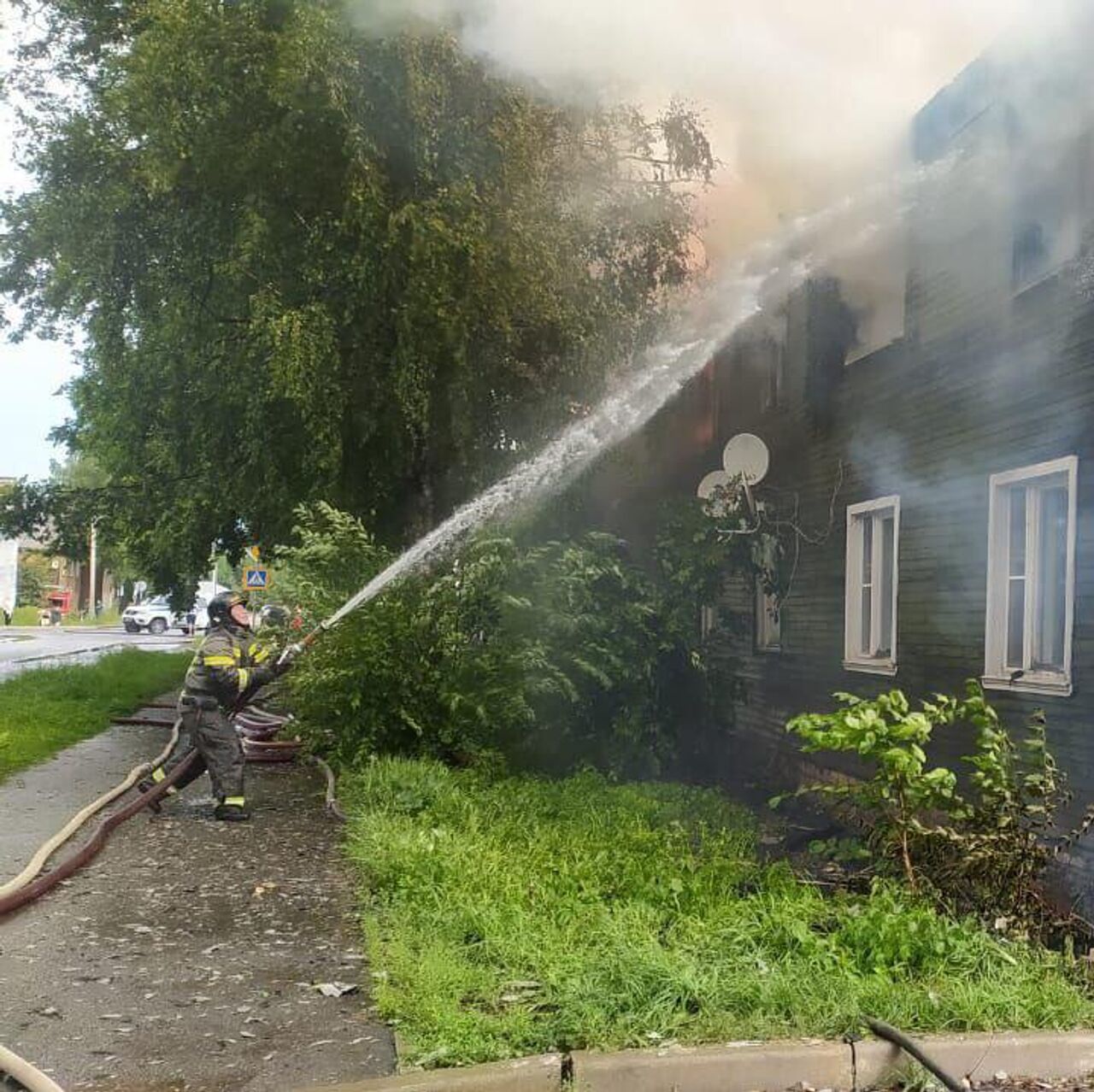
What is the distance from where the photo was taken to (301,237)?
39.9 feet

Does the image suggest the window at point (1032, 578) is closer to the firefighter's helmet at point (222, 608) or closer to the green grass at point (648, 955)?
the green grass at point (648, 955)

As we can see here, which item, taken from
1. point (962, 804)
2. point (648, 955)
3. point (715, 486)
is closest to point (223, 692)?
point (648, 955)

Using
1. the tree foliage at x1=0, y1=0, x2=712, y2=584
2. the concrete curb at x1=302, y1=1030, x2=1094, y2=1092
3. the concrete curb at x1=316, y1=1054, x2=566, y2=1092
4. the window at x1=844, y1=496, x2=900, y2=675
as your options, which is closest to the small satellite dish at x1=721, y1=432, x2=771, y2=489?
the window at x1=844, y1=496, x2=900, y2=675

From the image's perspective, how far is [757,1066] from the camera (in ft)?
12.2

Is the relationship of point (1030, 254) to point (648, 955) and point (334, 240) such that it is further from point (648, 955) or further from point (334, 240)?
point (334, 240)

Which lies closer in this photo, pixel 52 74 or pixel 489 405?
pixel 489 405

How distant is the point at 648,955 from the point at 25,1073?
2.08m

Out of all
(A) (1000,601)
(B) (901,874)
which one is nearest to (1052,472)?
(A) (1000,601)

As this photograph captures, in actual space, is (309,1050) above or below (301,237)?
below

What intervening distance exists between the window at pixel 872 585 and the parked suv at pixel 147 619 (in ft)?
142

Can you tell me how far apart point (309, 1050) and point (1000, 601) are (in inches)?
221

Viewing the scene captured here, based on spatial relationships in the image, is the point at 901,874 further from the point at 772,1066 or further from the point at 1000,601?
the point at 1000,601

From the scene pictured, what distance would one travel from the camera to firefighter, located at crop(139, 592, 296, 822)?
26.5ft

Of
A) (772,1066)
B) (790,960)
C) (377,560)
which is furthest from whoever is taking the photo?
(377,560)
